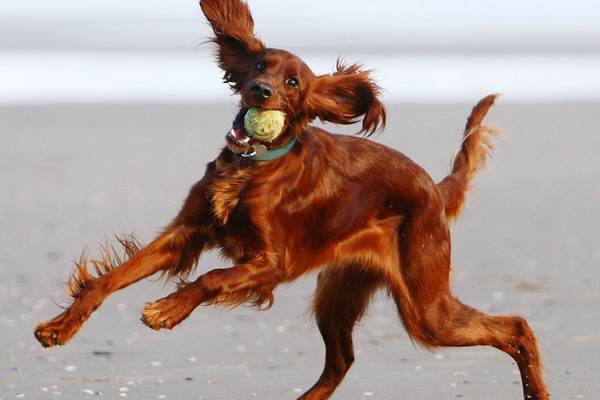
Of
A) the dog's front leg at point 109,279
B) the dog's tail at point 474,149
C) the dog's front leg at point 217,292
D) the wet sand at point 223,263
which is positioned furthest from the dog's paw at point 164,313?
the dog's tail at point 474,149

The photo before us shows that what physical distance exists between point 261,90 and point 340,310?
1.26 m

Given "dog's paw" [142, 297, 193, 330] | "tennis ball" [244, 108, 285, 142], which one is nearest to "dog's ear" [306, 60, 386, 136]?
"tennis ball" [244, 108, 285, 142]

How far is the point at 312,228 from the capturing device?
5.40m

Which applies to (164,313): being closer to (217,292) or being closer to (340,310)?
(217,292)

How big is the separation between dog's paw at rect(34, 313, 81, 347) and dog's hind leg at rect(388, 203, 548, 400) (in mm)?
1286

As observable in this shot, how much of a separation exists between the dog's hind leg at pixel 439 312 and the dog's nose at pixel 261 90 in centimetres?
85

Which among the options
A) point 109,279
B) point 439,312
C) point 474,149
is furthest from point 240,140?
point 474,149

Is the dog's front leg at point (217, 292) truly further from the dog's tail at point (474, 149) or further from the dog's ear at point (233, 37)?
the dog's tail at point (474, 149)

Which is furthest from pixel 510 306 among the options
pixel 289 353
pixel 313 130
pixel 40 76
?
pixel 40 76

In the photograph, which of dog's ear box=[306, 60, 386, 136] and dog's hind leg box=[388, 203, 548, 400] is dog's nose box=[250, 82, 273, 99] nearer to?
dog's ear box=[306, 60, 386, 136]

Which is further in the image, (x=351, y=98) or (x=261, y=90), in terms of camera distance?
(x=351, y=98)

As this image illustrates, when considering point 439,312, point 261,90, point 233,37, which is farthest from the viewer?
point 439,312

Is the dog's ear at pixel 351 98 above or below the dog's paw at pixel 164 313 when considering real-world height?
above

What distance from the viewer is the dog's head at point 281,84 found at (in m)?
5.10
